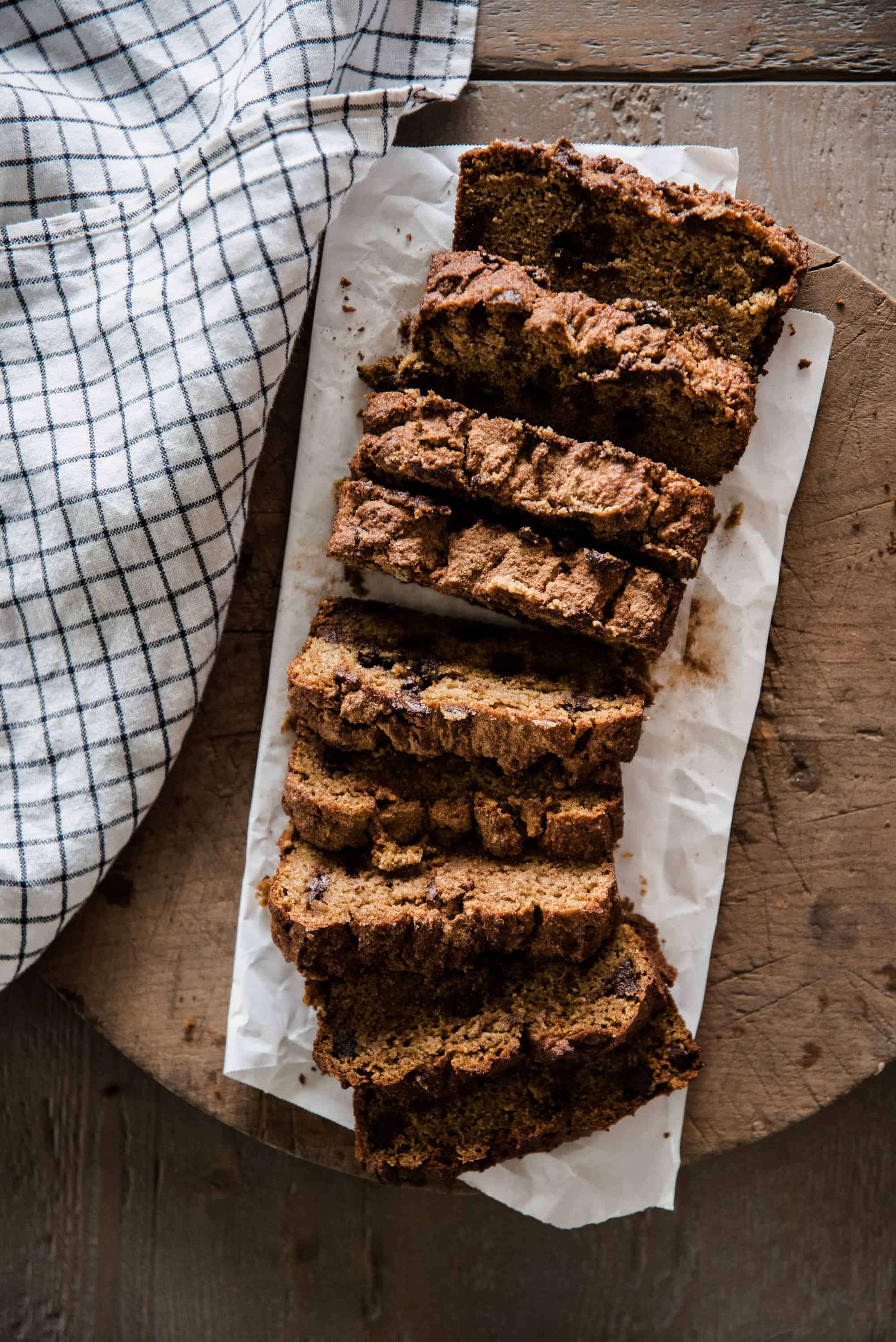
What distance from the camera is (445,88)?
3.05m

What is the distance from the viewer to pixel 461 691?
8.85 ft

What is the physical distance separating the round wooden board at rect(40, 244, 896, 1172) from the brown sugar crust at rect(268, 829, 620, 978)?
0.57 m

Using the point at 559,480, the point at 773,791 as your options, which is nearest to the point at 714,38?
the point at 559,480

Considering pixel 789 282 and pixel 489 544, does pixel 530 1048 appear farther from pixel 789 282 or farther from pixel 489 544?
pixel 789 282

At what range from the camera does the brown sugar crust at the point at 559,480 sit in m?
2.57

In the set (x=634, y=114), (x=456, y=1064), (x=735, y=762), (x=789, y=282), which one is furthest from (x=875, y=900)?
(x=634, y=114)

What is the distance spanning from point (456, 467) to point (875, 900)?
199 centimetres

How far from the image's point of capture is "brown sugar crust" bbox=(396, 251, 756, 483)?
260cm

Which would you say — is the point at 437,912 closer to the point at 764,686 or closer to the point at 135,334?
the point at 764,686

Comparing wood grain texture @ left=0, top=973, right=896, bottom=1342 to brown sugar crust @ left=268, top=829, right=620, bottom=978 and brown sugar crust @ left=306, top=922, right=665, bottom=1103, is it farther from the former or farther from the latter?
brown sugar crust @ left=268, top=829, right=620, bottom=978

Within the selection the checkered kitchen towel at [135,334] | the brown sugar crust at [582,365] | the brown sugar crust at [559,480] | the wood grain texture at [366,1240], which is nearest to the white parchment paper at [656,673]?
the checkered kitchen towel at [135,334]

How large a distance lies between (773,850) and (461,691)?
1.24 meters

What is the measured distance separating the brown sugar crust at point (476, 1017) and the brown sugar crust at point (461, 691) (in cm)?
61

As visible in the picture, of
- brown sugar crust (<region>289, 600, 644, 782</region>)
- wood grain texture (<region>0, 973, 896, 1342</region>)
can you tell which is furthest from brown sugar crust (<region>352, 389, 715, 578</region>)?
wood grain texture (<region>0, 973, 896, 1342</region>)
